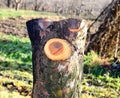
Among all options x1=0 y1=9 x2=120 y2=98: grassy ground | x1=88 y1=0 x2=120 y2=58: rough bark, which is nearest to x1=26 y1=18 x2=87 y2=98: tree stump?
x1=0 y1=9 x2=120 y2=98: grassy ground

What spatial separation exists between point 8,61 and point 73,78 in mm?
5692

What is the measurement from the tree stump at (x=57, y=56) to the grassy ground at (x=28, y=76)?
1.80 metres

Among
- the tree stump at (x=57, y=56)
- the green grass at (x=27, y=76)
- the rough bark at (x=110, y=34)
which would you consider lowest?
the green grass at (x=27, y=76)

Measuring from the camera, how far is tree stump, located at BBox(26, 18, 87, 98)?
13.4 feet

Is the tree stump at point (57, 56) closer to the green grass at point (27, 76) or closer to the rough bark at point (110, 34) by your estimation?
the green grass at point (27, 76)

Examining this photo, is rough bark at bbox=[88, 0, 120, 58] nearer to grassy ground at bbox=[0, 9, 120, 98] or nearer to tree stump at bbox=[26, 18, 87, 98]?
grassy ground at bbox=[0, 9, 120, 98]

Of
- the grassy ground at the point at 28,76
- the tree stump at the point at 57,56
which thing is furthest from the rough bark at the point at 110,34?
the tree stump at the point at 57,56

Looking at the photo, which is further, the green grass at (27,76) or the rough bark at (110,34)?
the rough bark at (110,34)

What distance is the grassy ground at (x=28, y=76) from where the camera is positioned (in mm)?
6863

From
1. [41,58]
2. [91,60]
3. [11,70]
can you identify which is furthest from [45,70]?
[91,60]

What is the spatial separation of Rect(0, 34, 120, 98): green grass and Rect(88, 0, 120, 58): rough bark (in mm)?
297

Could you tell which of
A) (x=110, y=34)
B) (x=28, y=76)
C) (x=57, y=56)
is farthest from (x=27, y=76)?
(x=57, y=56)

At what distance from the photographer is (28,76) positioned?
8227 mm

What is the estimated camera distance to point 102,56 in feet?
34.8
